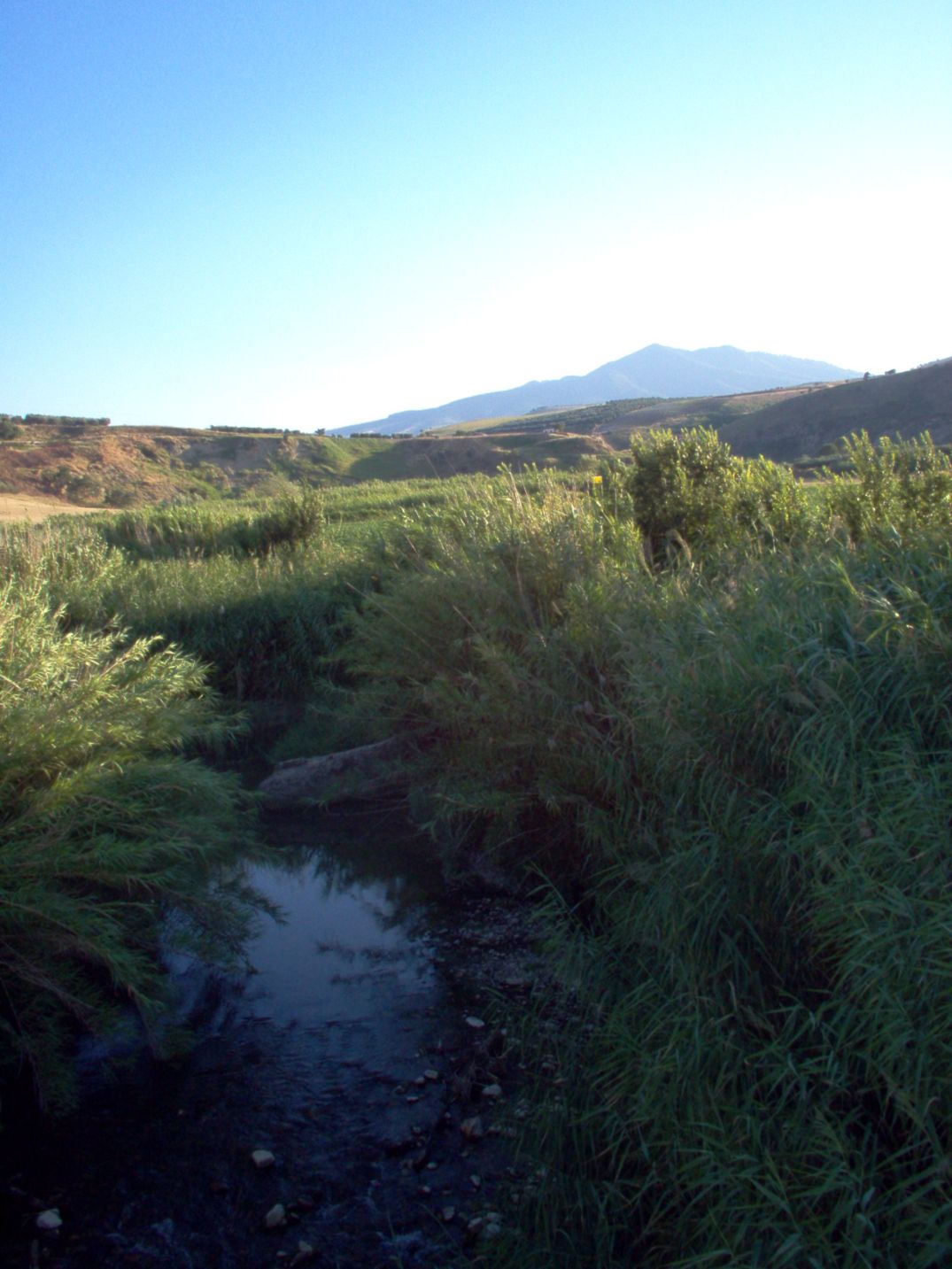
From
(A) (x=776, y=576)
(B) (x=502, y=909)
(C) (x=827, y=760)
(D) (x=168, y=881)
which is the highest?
(A) (x=776, y=576)

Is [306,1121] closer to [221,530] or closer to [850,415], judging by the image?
[221,530]

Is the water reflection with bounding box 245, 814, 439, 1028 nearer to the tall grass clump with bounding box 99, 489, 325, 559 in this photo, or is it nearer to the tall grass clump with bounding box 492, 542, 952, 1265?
the tall grass clump with bounding box 492, 542, 952, 1265

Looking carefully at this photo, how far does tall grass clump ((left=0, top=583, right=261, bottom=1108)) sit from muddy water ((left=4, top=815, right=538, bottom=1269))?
41 centimetres

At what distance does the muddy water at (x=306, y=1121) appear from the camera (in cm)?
381

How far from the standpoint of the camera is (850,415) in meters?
45.6

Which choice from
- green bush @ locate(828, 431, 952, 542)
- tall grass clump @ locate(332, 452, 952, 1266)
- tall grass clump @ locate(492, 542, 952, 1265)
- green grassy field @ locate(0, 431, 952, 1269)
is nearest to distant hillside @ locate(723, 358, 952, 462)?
green bush @ locate(828, 431, 952, 542)

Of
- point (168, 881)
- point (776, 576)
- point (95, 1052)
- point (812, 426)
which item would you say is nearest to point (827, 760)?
point (776, 576)

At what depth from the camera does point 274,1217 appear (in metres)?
3.88

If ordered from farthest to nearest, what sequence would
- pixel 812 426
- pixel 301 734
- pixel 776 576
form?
pixel 812 426 < pixel 301 734 < pixel 776 576

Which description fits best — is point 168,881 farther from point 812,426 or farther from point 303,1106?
point 812,426

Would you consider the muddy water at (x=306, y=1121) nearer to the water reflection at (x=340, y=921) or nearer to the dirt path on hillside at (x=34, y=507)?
the water reflection at (x=340, y=921)

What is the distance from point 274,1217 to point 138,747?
2.90 m

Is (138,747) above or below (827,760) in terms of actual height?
below

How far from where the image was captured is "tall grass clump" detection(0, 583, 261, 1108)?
4566 mm
